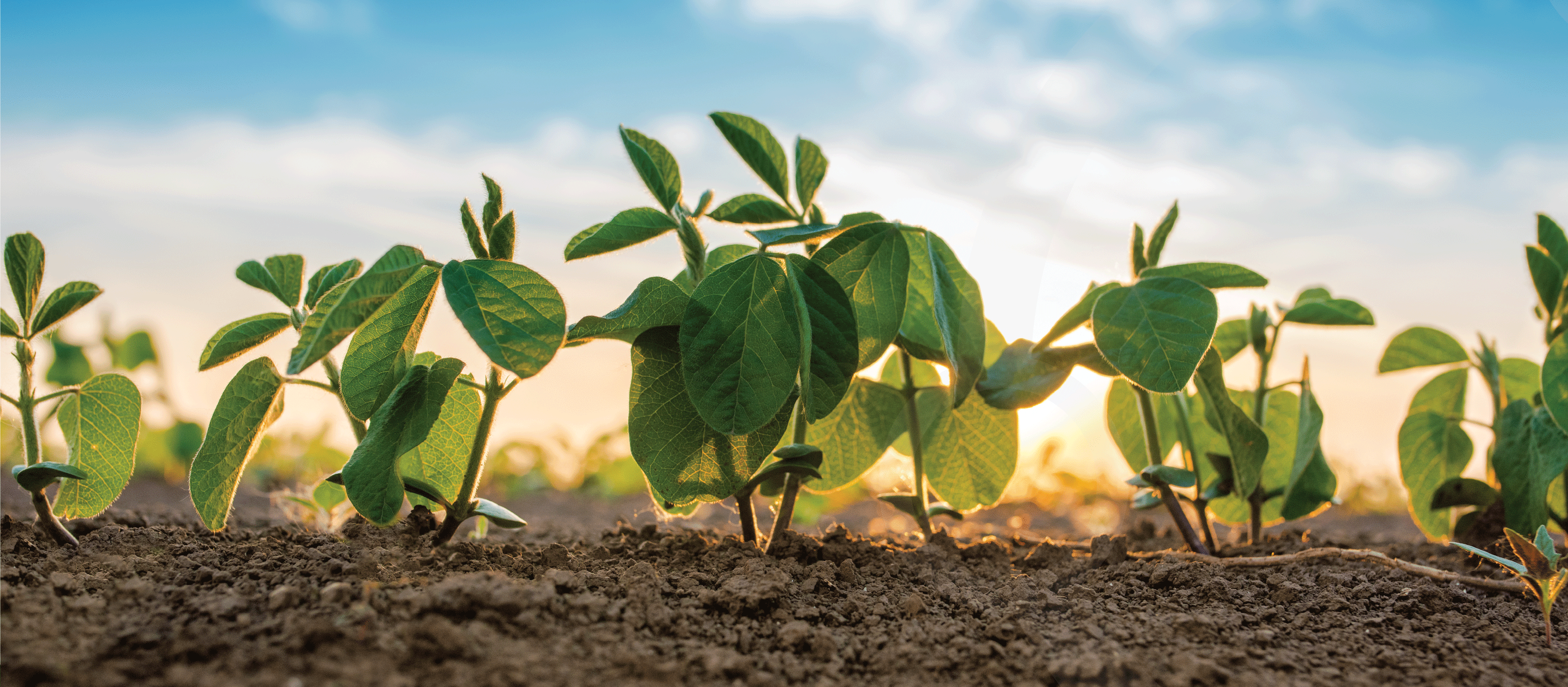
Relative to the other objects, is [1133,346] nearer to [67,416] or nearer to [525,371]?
[525,371]

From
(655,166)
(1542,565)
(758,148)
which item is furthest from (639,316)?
(1542,565)

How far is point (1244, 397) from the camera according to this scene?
225 cm

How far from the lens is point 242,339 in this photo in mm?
1547

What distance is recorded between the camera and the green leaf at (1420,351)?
2.24 metres

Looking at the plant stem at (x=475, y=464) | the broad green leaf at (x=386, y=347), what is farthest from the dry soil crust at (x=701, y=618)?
the broad green leaf at (x=386, y=347)

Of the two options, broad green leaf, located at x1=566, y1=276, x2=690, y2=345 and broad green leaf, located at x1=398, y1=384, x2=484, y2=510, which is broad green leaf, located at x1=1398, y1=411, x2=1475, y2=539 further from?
broad green leaf, located at x1=398, y1=384, x2=484, y2=510

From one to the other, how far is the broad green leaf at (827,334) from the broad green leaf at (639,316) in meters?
0.20

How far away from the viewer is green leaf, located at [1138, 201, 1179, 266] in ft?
5.90

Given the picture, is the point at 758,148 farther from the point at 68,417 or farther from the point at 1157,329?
A: the point at 68,417

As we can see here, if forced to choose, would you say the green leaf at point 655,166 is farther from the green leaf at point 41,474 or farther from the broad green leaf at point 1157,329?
the green leaf at point 41,474

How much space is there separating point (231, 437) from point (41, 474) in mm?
316

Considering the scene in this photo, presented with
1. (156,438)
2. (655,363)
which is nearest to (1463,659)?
(655,363)

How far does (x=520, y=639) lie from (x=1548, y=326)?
2348mm

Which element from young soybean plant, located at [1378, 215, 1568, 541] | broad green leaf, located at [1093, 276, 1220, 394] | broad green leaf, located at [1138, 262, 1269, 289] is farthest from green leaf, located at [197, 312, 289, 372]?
young soybean plant, located at [1378, 215, 1568, 541]
